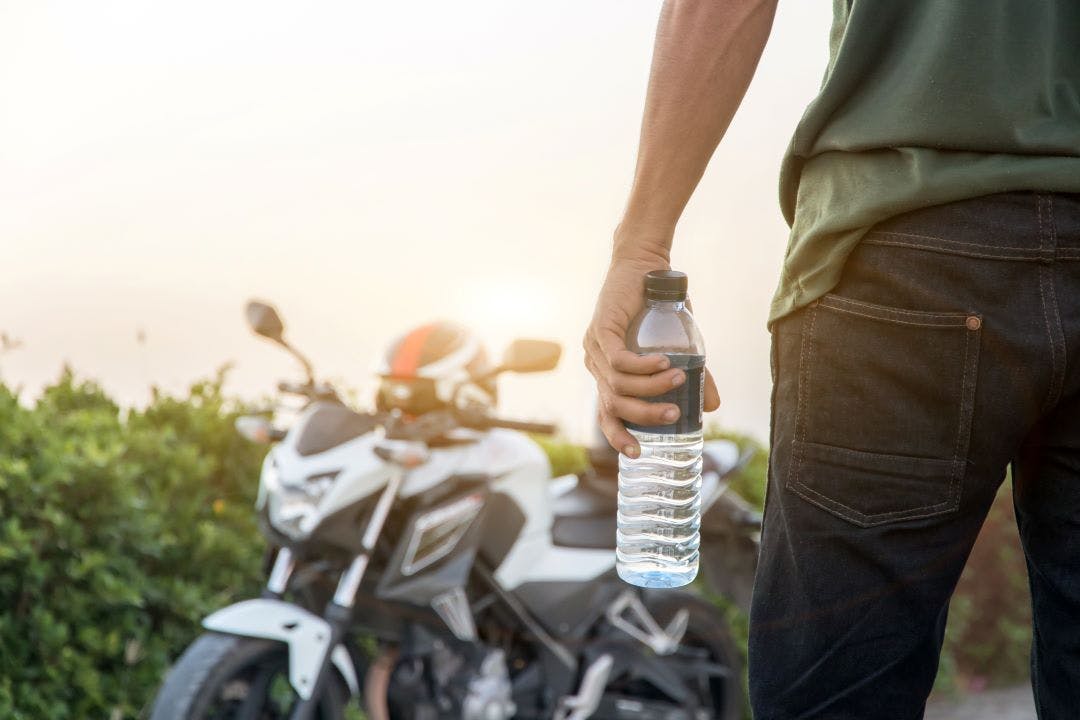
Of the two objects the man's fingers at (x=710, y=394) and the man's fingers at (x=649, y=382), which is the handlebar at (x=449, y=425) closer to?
the man's fingers at (x=710, y=394)

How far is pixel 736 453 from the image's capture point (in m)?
4.20

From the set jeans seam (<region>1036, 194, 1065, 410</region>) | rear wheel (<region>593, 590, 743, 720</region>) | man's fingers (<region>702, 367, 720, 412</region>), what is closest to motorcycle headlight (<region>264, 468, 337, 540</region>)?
rear wheel (<region>593, 590, 743, 720</region>)

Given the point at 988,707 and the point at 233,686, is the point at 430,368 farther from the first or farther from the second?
the point at 988,707

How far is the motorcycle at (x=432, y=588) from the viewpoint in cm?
315

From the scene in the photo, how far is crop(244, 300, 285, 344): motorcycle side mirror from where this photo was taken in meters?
3.39

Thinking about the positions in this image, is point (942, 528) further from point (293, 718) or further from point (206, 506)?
point (206, 506)

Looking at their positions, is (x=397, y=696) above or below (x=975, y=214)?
below

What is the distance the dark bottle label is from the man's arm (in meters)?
0.04

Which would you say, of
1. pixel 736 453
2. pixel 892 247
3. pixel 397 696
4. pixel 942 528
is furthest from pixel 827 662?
pixel 736 453

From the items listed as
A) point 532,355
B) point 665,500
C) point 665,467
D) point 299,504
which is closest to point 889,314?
point 665,467

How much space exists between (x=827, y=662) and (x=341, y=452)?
1.97m

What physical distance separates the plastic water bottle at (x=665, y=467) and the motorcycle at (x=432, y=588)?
1036 millimetres

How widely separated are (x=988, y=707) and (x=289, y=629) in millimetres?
4268

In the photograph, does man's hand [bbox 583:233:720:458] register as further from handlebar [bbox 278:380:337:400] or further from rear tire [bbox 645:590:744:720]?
rear tire [bbox 645:590:744:720]
